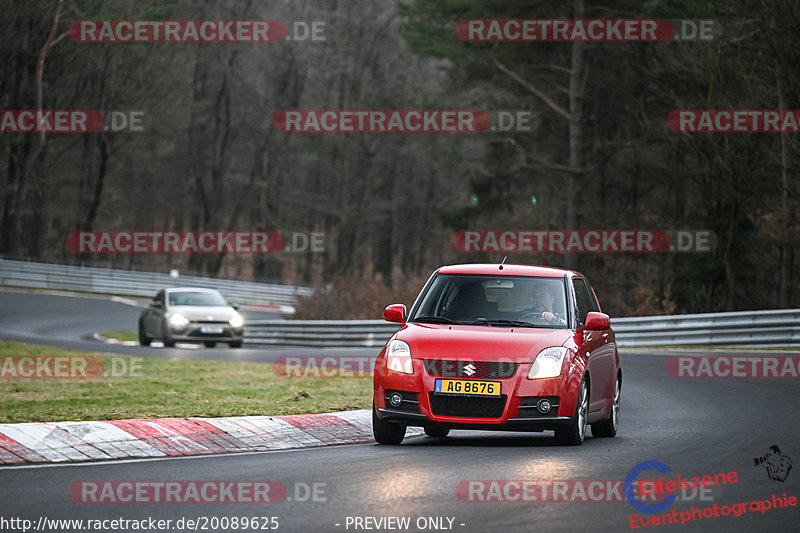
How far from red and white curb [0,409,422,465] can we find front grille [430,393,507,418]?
1248 millimetres

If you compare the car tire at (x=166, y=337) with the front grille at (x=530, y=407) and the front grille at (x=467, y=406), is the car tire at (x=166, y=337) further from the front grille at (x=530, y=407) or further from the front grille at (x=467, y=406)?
the front grille at (x=530, y=407)

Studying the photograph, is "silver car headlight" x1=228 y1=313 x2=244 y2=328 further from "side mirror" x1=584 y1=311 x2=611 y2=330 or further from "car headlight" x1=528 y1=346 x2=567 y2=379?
"car headlight" x1=528 y1=346 x2=567 y2=379

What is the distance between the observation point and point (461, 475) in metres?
9.27

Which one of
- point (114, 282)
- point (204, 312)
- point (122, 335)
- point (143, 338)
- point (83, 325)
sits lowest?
point (122, 335)

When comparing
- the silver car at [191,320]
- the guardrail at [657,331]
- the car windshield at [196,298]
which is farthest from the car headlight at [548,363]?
the car windshield at [196,298]

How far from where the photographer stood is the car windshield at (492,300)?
39.7 ft

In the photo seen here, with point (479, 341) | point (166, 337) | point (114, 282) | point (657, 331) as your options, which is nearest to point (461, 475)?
point (479, 341)

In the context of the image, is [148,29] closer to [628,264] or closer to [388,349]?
[628,264]

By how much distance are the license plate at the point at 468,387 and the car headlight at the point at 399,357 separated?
0.34m

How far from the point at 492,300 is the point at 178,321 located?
65.6ft

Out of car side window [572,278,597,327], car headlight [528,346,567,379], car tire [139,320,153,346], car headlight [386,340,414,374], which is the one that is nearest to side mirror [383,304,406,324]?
car headlight [386,340,414,374]

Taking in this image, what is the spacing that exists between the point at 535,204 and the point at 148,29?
21825 millimetres

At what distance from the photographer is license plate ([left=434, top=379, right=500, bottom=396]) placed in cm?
1098

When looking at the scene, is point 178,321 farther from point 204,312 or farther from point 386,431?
point 386,431
